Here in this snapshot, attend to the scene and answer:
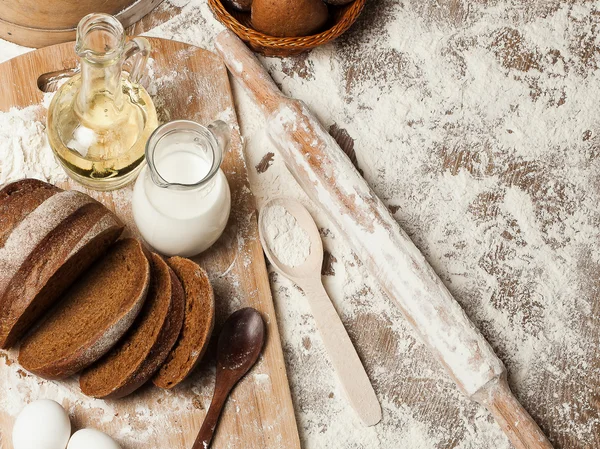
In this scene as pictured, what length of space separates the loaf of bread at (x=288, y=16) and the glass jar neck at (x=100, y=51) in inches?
16.8

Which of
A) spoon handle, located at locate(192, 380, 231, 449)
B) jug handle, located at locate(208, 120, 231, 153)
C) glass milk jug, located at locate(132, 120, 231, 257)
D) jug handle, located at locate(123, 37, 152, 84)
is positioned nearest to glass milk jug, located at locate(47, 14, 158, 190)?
jug handle, located at locate(123, 37, 152, 84)

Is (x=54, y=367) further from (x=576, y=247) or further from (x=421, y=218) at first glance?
(x=576, y=247)

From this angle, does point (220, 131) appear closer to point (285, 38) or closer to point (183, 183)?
point (183, 183)

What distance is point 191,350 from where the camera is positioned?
1.61 metres

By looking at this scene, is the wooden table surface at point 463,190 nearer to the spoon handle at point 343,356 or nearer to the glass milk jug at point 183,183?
the spoon handle at point 343,356

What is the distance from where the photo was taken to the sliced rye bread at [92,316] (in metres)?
1.52

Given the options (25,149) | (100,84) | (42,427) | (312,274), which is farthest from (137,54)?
(42,427)

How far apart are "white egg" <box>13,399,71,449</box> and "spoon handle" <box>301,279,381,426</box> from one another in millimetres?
629

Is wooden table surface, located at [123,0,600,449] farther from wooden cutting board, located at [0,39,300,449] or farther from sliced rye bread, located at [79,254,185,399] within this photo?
sliced rye bread, located at [79,254,185,399]

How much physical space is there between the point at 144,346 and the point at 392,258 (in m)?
0.62

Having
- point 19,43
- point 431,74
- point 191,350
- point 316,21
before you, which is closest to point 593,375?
point 431,74

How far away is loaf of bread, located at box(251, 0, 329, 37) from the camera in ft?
5.79

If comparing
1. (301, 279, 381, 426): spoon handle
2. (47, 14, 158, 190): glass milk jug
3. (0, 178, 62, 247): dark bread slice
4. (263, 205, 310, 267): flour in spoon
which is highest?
(47, 14, 158, 190): glass milk jug

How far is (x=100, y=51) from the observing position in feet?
4.85
